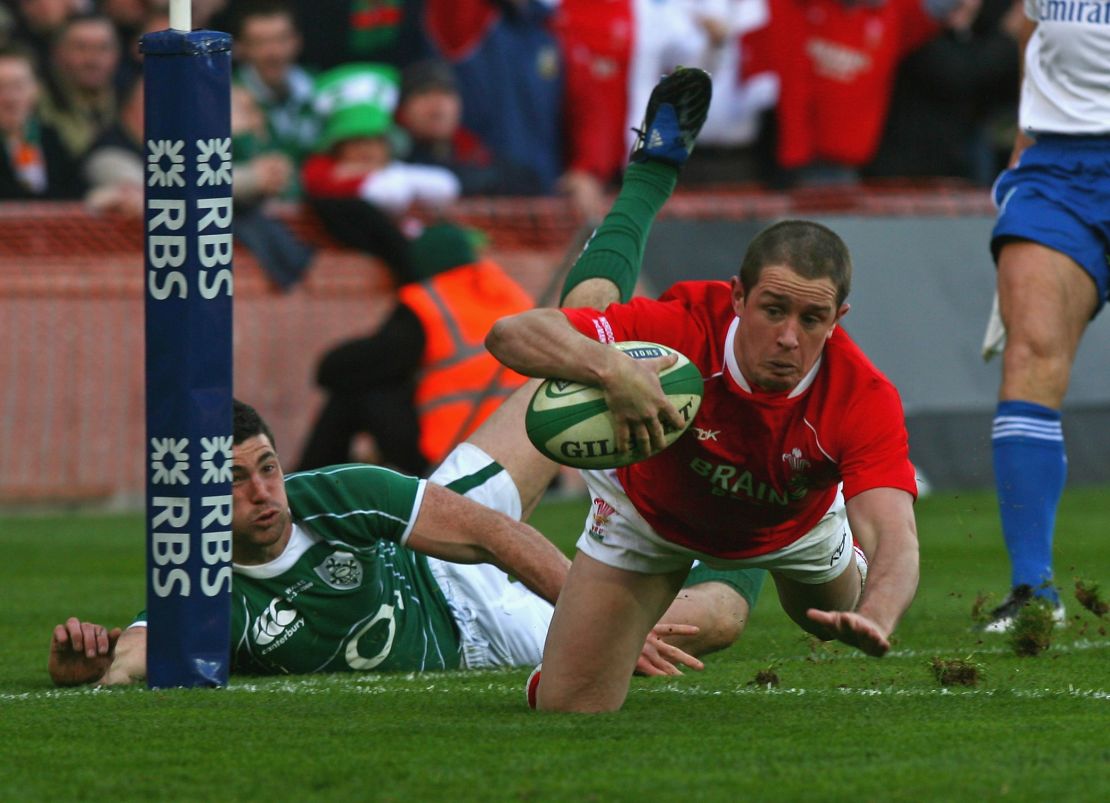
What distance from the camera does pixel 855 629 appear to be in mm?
4672

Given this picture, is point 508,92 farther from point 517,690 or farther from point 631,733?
point 631,733

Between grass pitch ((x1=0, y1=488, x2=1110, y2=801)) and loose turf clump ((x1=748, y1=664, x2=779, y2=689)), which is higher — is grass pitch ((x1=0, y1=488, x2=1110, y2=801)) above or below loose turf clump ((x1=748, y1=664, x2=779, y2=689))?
above

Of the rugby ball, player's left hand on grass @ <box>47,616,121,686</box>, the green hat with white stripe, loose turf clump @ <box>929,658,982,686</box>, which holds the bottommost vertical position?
player's left hand on grass @ <box>47,616,121,686</box>

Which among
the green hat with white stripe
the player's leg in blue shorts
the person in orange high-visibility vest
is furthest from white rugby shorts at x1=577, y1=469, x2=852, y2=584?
the green hat with white stripe

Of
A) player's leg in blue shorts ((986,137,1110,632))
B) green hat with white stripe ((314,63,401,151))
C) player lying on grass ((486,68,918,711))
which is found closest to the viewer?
player lying on grass ((486,68,918,711))

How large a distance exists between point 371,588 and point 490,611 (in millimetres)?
602

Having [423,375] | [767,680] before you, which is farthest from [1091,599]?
[423,375]

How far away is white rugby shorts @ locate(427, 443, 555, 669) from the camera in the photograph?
7.45 meters

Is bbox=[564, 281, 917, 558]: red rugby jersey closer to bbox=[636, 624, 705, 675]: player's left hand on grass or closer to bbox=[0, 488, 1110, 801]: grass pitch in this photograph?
bbox=[0, 488, 1110, 801]: grass pitch

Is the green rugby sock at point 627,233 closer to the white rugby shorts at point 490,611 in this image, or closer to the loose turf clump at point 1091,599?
the white rugby shorts at point 490,611

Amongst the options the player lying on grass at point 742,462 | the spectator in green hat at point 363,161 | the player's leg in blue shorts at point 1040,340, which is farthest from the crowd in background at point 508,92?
the player lying on grass at point 742,462

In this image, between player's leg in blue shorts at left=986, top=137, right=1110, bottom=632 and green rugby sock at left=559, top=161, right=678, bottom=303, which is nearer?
green rugby sock at left=559, top=161, right=678, bottom=303

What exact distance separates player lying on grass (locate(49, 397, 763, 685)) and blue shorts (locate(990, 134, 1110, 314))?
1.64 m

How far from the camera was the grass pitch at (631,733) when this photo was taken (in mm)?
4578
